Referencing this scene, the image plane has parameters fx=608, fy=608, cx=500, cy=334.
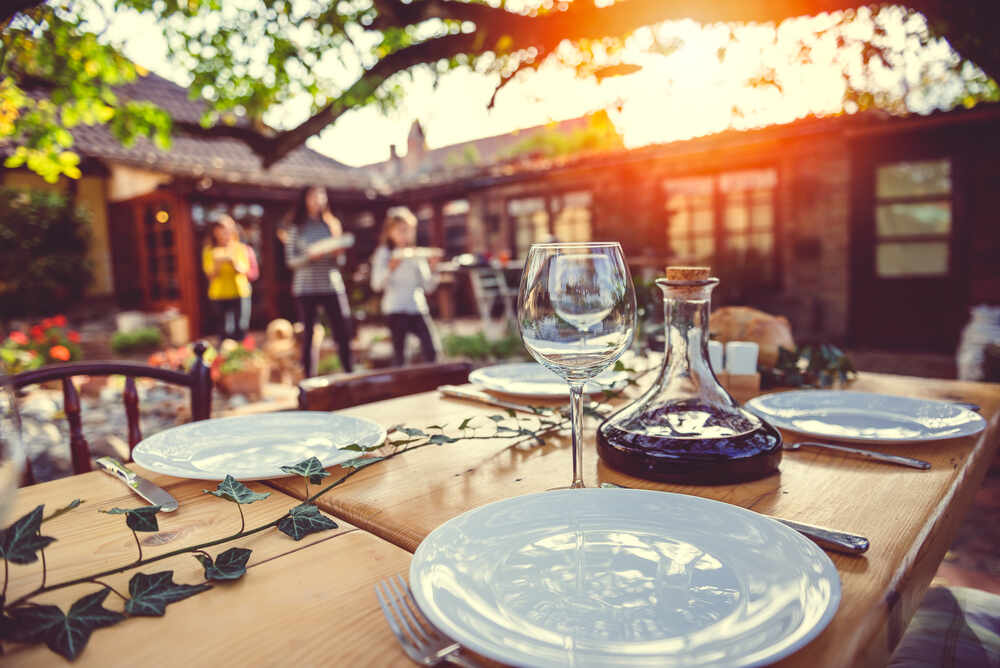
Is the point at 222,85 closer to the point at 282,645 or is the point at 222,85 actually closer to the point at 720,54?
the point at 720,54

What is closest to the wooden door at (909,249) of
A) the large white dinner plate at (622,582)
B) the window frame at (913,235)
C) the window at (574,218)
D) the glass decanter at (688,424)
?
the window frame at (913,235)

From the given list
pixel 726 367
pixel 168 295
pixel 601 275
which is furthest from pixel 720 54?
pixel 168 295

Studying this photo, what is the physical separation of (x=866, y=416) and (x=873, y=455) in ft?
0.88

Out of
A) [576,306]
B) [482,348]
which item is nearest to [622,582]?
[576,306]

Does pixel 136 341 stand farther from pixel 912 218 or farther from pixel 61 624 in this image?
pixel 912 218

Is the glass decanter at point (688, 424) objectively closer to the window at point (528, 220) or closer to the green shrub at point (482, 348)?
the green shrub at point (482, 348)

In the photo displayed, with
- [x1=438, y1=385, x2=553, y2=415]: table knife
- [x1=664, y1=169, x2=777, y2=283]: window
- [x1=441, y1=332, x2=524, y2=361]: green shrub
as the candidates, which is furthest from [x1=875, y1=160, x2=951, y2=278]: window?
[x1=438, y1=385, x2=553, y2=415]: table knife

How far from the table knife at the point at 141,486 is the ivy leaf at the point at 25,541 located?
26 centimetres

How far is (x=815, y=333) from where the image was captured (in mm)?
8359

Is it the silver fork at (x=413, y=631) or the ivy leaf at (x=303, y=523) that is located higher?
the ivy leaf at (x=303, y=523)

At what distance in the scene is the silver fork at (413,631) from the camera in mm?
456

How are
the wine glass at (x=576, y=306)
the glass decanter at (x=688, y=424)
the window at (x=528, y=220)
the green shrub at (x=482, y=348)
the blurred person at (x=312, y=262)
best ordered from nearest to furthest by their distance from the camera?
the wine glass at (x=576, y=306), the glass decanter at (x=688, y=424), the blurred person at (x=312, y=262), the green shrub at (x=482, y=348), the window at (x=528, y=220)

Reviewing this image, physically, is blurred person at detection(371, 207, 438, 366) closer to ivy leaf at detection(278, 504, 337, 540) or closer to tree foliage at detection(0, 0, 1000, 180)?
tree foliage at detection(0, 0, 1000, 180)

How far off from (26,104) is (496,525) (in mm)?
6967
